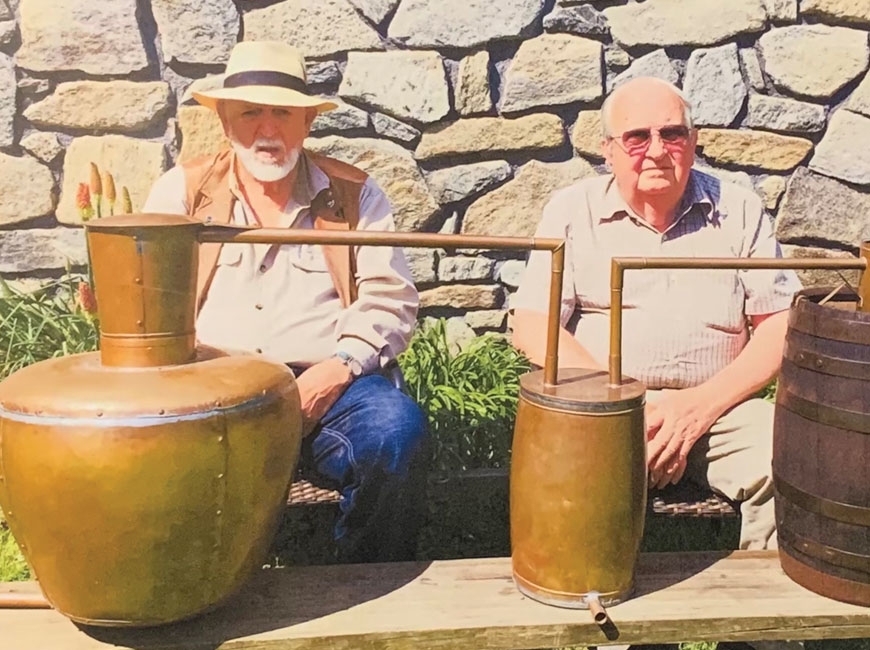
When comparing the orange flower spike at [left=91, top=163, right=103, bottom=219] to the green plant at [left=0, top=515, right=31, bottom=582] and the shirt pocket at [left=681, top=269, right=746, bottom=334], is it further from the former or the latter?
the shirt pocket at [left=681, top=269, right=746, bottom=334]

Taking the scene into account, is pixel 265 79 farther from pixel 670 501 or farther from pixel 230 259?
pixel 670 501

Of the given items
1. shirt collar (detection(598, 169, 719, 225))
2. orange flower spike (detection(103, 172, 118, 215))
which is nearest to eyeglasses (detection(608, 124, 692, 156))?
shirt collar (detection(598, 169, 719, 225))

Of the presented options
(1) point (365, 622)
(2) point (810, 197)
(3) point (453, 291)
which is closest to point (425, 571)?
(1) point (365, 622)

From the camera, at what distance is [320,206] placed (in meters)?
2.72

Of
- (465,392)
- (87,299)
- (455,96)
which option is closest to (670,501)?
(465,392)

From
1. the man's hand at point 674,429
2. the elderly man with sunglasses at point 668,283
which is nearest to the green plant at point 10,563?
the elderly man with sunglasses at point 668,283

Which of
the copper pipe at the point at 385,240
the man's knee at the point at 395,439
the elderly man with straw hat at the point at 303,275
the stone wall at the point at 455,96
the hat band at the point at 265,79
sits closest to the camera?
the copper pipe at the point at 385,240

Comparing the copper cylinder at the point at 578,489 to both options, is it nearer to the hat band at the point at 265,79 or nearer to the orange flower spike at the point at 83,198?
the hat band at the point at 265,79

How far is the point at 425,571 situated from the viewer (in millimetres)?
2146

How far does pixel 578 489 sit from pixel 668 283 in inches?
38.8

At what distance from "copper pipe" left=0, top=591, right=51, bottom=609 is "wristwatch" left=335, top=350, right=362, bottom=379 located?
3.15ft

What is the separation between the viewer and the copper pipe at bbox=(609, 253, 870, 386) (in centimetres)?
196

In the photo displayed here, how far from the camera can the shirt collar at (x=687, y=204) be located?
106 inches

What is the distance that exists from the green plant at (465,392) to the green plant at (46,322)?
47.7 inches
